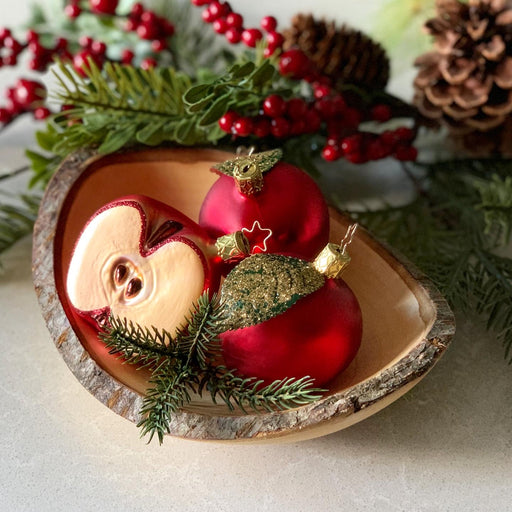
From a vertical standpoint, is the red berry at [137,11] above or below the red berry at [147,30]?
above

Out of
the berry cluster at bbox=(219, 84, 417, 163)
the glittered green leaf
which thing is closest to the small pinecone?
the berry cluster at bbox=(219, 84, 417, 163)

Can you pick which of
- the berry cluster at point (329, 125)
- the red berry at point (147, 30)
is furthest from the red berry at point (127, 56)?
the berry cluster at point (329, 125)

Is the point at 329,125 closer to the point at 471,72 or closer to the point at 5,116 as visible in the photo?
the point at 471,72

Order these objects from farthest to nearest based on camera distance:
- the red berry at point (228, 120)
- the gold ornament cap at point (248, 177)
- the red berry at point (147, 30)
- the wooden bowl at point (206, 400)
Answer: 1. the red berry at point (147, 30)
2. the red berry at point (228, 120)
3. the gold ornament cap at point (248, 177)
4. the wooden bowl at point (206, 400)

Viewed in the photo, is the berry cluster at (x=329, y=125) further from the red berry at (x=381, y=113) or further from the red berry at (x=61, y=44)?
the red berry at (x=61, y=44)

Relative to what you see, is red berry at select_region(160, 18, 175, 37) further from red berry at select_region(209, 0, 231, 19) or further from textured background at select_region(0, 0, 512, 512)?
textured background at select_region(0, 0, 512, 512)

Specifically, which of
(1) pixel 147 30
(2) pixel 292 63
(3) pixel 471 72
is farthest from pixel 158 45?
(3) pixel 471 72

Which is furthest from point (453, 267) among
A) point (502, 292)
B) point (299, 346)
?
point (299, 346)

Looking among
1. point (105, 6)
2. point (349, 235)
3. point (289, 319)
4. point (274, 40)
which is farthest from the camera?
point (105, 6)
